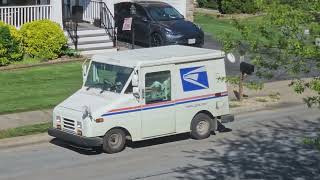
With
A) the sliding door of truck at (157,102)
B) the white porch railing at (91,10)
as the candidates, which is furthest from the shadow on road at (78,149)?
the white porch railing at (91,10)

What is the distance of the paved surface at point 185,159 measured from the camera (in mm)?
14555

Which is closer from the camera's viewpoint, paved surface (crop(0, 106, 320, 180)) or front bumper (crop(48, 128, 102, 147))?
paved surface (crop(0, 106, 320, 180))

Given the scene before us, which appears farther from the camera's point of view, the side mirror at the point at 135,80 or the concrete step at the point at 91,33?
the concrete step at the point at 91,33

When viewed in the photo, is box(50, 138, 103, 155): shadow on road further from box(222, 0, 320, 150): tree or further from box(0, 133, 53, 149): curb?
box(222, 0, 320, 150): tree

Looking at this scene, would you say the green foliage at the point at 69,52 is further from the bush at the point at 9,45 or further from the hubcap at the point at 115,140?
the hubcap at the point at 115,140

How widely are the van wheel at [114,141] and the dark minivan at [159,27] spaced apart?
41.4 ft

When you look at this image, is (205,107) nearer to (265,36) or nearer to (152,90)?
(152,90)

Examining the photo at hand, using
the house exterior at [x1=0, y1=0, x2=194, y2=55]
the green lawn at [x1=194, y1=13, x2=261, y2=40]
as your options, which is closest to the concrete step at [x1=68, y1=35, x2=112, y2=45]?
the house exterior at [x1=0, y1=0, x2=194, y2=55]

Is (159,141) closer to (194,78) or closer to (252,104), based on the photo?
(194,78)

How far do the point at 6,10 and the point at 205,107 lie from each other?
12.7m

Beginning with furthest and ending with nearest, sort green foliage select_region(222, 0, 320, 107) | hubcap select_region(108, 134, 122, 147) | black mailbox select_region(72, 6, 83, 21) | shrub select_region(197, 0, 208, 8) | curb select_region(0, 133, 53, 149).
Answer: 1. shrub select_region(197, 0, 208, 8)
2. black mailbox select_region(72, 6, 83, 21)
3. curb select_region(0, 133, 53, 149)
4. hubcap select_region(108, 134, 122, 147)
5. green foliage select_region(222, 0, 320, 107)

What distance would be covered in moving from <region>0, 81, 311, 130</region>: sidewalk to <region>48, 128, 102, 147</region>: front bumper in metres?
2.21

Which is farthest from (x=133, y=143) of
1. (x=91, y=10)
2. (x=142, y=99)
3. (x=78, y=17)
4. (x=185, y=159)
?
(x=78, y=17)

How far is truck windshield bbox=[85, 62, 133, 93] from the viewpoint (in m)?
16.5
